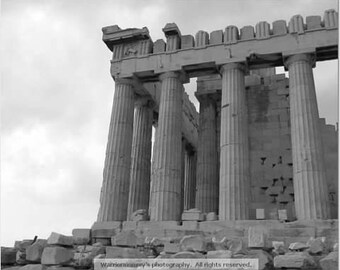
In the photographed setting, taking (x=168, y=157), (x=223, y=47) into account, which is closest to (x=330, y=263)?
(x=168, y=157)

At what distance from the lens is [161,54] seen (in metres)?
27.0

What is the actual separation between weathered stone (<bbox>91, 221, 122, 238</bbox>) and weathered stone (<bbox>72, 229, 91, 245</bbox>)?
0.40 m

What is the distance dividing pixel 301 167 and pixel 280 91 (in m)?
9.27

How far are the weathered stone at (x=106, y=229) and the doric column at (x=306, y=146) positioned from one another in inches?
342

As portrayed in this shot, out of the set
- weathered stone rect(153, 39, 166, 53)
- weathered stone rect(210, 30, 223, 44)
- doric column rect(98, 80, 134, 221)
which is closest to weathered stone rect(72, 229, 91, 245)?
doric column rect(98, 80, 134, 221)

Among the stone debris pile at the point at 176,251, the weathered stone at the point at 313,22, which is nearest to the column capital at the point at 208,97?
the weathered stone at the point at 313,22

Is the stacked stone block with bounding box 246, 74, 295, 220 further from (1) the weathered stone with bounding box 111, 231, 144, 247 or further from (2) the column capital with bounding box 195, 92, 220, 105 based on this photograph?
(1) the weathered stone with bounding box 111, 231, 144, 247

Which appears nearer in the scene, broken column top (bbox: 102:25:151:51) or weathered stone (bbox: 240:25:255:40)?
weathered stone (bbox: 240:25:255:40)

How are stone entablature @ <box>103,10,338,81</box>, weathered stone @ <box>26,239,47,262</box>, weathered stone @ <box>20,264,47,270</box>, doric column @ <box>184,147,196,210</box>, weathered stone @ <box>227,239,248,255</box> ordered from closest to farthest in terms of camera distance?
weathered stone @ <box>227,239,248,255</box>
weathered stone @ <box>20,264,47,270</box>
weathered stone @ <box>26,239,47,262</box>
stone entablature @ <box>103,10,338,81</box>
doric column @ <box>184,147,196,210</box>

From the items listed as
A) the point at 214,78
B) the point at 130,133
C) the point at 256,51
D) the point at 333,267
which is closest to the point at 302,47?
the point at 256,51

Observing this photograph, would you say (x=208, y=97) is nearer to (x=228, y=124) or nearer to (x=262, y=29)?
(x=262, y=29)

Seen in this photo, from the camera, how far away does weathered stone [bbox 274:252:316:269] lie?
12445 millimetres

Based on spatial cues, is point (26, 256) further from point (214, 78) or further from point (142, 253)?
point (214, 78)

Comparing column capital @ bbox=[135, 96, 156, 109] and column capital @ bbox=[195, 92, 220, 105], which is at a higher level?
column capital @ bbox=[195, 92, 220, 105]
